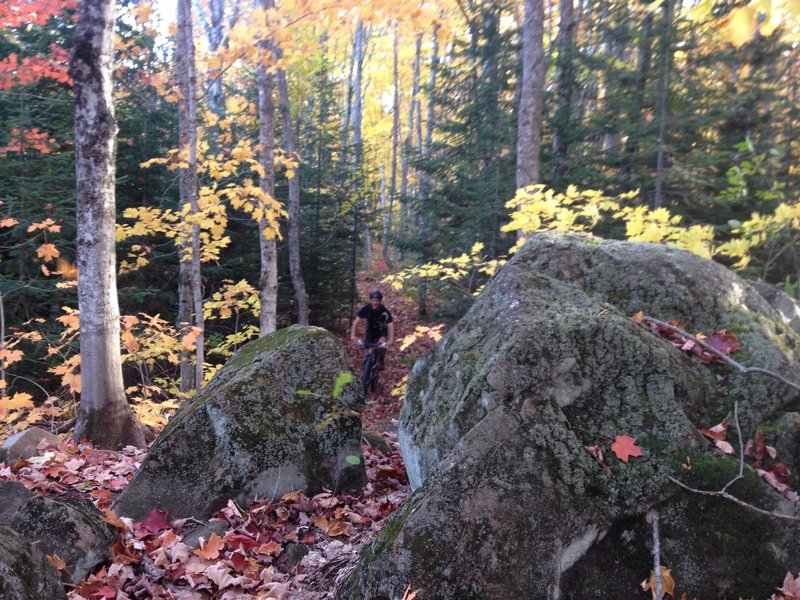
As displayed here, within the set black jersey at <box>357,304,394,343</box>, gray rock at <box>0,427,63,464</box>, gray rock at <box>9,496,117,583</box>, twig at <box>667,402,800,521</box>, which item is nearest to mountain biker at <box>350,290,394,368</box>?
black jersey at <box>357,304,394,343</box>

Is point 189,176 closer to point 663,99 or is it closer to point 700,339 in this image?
point 700,339

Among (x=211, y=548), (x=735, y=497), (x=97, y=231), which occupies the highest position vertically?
(x=97, y=231)

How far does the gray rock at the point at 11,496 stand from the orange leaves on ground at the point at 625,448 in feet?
11.3

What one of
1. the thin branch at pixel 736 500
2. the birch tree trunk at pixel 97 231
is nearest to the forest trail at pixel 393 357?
the birch tree trunk at pixel 97 231

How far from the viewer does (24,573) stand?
214 centimetres

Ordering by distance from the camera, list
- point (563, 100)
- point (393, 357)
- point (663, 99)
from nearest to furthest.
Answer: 1. point (663, 99)
2. point (563, 100)
3. point (393, 357)

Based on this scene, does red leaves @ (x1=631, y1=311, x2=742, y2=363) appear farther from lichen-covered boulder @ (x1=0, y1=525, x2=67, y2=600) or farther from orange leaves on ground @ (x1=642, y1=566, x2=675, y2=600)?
lichen-covered boulder @ (x1=0, y1=525, x2=67, y2=600)

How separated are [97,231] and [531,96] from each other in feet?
22.1

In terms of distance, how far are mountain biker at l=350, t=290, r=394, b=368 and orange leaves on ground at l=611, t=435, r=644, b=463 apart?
7585 mm

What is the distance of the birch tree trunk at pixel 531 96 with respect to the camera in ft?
28.2

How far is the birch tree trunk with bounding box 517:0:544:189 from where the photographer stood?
8.59 m

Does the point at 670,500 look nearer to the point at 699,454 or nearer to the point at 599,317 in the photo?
the point at 699,454

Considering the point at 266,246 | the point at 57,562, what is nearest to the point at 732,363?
the point at 57,562

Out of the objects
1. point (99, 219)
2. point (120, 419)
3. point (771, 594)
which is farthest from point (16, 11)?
point (771, 594)
